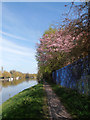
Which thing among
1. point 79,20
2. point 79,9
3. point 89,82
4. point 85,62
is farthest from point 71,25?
point 89,82

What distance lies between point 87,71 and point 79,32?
235cm

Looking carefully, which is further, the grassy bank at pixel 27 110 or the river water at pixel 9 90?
the river water at pixel 9 90

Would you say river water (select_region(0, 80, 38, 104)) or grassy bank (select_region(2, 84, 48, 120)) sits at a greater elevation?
grassy bank (select_region(2, 84, 48, 120))

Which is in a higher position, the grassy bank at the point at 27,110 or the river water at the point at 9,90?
the grassy bank at the point at 27,110

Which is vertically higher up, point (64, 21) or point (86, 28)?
point (64, 21)

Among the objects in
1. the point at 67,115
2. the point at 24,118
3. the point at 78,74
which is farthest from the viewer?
the point at 78,74

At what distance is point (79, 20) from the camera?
5.77 m

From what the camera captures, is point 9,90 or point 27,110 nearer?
point 27,110

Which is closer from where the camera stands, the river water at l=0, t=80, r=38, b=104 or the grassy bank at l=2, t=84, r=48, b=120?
the grassy bank at l=2, t=84, r=48, b=120

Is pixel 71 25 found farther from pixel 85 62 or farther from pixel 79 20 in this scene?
pixel 85 62

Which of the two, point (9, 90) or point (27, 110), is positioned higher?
point (27, 110)

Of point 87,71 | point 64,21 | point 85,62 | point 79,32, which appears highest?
point 64,21

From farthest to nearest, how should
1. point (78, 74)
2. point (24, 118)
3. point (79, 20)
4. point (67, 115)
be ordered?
point (78, 74)
point (79, 20)
point (67, 115)
point (24, 118)

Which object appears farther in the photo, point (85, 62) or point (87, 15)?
point (85, 62)
